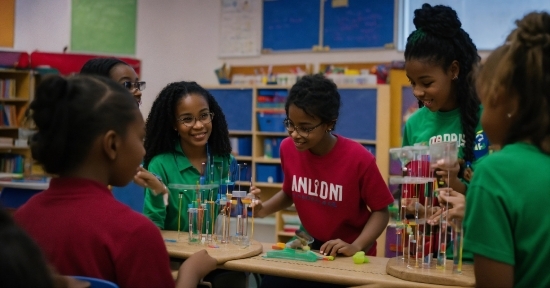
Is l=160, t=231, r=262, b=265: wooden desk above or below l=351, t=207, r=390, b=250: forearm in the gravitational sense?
below

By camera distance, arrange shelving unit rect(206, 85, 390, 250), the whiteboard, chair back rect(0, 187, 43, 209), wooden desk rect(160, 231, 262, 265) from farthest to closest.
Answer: the whiteboard, shelving unit rect(206, 85, 390, 250), chair back rect(0, 187, 43, 209), wooden desk rect(160, 231, 262, 265)

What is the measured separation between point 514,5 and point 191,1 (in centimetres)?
384

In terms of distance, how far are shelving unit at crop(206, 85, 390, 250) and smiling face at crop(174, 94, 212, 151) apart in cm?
354

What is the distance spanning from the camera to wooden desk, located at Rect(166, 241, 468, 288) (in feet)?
6.22

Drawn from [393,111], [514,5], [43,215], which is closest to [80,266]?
[43,215]

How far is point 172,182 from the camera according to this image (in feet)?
8.64

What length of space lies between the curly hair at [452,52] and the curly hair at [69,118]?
124cm

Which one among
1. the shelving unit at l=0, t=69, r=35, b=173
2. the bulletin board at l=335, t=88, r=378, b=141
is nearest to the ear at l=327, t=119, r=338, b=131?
the bulletin board at l=335, t=88, r=378, b=141

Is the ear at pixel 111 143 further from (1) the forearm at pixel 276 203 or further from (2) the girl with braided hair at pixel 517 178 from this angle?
(1) the forearm at pixel 276 203

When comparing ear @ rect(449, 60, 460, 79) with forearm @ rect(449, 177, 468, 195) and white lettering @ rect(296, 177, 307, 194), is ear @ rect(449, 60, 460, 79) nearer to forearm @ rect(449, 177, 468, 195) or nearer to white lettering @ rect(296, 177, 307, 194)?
forearm @ rect(449, 177, 468, 195)

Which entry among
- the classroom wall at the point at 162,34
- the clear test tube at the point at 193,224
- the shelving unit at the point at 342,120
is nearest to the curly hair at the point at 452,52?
the clear test tube at the point at 193,224

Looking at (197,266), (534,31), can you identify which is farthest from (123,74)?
(534,31)

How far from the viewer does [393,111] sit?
6.05m

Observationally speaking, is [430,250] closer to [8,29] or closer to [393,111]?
[393,111]
